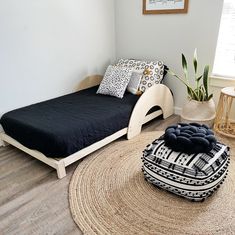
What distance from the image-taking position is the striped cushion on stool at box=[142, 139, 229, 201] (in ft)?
5.16

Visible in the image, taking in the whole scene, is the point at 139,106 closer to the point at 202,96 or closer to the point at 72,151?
the point at 202,96

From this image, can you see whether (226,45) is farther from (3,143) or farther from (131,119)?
(3,143)

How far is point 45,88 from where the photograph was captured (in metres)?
2.80

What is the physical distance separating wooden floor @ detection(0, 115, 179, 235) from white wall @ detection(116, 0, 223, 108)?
6.29ft

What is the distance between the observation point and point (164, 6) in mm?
2902

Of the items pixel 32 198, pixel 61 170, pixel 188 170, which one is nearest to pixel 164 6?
pixel 188 170

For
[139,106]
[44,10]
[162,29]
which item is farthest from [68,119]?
[162,29]

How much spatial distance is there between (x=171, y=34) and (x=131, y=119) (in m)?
1.33

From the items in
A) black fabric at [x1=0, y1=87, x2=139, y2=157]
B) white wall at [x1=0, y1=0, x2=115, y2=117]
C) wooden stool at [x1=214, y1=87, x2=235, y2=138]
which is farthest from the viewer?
wooden stool at [x1=214, y1=87, x2=235, y2=138]

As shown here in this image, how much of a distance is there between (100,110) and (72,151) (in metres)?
0.60

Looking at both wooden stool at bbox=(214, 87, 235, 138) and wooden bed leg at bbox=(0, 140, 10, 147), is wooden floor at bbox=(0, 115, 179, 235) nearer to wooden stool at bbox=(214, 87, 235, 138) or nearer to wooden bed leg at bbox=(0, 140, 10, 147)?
wooden bed leg at bbox=(0, 140, 10, 147)

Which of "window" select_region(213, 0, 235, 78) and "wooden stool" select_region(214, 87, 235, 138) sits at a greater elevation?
"window" select_region(213, 0, 235, 78)

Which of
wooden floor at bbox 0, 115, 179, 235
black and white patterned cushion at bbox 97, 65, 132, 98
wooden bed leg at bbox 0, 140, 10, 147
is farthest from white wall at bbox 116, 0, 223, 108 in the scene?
wooden bed leg at bbox 0, 140, 10, 147

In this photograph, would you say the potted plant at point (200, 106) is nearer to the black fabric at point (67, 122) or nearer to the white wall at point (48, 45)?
the black fabric at point (67, 122)
